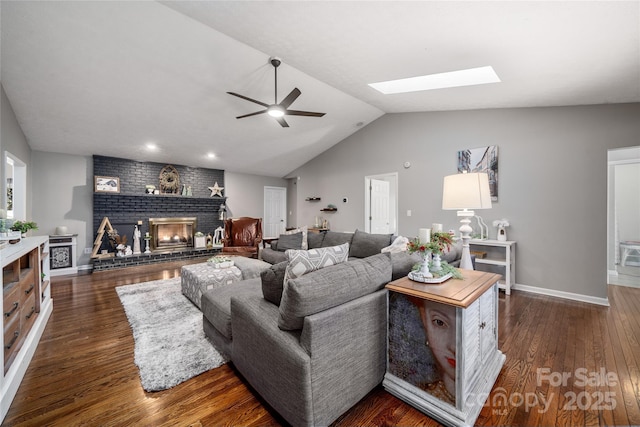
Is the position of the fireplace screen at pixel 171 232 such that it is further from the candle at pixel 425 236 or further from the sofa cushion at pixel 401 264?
the candle at pixel 425 236

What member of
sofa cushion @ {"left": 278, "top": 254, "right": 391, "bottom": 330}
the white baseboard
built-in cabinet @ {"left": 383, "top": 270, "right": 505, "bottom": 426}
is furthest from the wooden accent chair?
the white baseboard

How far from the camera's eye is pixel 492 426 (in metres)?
1.43

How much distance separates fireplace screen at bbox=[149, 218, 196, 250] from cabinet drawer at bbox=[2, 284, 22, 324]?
4182 millimetres

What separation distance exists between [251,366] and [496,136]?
4.59 meters

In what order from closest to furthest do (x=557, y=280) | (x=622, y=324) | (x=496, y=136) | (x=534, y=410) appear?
(x=534, y=410) → (x=622, y=324) → (x=557, y=280) → (x=496, y=136)

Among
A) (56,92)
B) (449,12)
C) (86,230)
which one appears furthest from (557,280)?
(86,230)

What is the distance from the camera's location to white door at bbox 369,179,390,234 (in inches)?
239

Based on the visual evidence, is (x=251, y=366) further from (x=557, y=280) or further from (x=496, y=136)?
(x=496, y=136)

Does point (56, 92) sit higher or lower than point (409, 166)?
higher

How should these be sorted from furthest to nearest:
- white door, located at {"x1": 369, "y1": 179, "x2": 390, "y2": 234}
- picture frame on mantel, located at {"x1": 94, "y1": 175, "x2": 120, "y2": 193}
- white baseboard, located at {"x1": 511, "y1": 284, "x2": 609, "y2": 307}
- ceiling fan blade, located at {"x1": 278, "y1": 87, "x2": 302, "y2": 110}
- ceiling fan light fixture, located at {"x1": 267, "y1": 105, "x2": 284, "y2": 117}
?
white door, located at {"x1": 369, "y1": 179, "x2": 390, "y2": 234} < picture frame on mantel, located at {"x1": 94, "y1": 175, "x2": 120, "y2": 193} < white baseboard, located at {"x1": 511, "y1": 284, "x2": 609, "y2": 307} < ceiling fan light fixture, located at {"x1": 267, "y1": 105, "x2": 284, "y2": 117} < ceiling fan blade, located at {"x1": 278, "y1": 87, "x2": 302, "y2": 110}

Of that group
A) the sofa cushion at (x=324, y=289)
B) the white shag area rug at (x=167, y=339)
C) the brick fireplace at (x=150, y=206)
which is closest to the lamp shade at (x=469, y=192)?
the sofa cushion at (x=324, y=289)

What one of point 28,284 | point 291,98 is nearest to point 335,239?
point 291,98

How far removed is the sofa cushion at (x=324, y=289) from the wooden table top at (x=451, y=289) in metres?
0.17

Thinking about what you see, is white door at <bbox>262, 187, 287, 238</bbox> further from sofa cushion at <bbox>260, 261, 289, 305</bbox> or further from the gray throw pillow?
sofa cushion at <bbox>260, 261, 289, 305</bbox>
